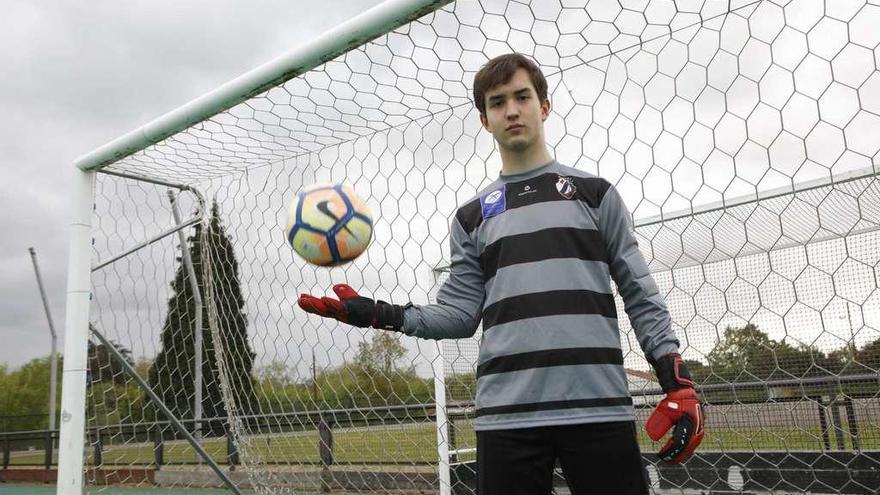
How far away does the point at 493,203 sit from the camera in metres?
1.90

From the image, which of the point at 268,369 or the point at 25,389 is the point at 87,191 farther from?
the point at 25,389

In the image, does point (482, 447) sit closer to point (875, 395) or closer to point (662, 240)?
point (662, 240)

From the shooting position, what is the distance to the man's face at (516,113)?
182 cm

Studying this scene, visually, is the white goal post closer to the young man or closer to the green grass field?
the green grass field

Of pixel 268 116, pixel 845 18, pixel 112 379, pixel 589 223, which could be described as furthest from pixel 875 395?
pixel 112 379

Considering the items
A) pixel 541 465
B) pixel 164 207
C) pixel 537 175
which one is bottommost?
pixel 541 465

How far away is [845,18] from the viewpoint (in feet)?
6.62

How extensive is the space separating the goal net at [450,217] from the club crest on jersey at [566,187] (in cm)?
74

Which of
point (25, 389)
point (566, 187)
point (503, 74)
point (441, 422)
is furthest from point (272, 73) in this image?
point (25, 389)

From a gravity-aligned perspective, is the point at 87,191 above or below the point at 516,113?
above

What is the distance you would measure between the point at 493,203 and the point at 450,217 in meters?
1.35

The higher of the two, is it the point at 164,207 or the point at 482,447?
the point at 164,207

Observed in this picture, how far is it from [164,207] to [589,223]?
337cm

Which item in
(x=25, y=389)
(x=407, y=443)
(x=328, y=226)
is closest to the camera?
(x=328, y=226)
